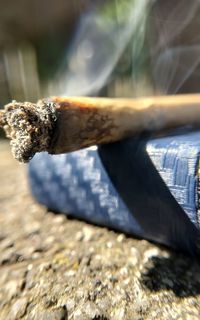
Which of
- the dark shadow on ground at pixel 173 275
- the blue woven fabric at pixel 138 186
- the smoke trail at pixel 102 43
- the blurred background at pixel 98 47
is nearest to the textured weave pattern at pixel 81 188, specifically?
the blue woven fabric at pixel 138 186

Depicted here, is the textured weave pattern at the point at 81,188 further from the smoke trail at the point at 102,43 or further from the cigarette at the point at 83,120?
the smoke trail at the point at 102,43

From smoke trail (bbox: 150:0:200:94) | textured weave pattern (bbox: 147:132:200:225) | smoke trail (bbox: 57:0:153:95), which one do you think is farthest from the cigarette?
smoke trail (bbox: 57:0:153:95)

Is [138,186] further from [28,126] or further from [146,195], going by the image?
[28,126]

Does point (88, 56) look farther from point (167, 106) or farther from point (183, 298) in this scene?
point (183, 298)

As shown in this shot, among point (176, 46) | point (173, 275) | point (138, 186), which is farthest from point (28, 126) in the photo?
point (176, 46)

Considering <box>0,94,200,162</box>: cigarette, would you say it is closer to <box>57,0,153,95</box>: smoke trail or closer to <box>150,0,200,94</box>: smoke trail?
<box>150,0,200,94</box>: smoke trail

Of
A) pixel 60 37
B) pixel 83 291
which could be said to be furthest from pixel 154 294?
pixel 60 37
